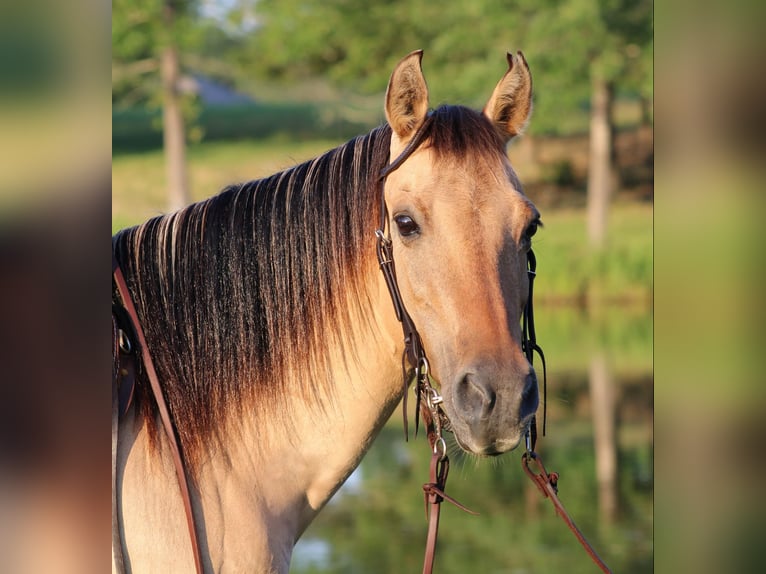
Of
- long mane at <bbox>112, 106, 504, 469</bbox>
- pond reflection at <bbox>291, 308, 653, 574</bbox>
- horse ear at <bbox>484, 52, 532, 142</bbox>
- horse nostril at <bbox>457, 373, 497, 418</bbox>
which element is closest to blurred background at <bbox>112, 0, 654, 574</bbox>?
pond reflection at <bbox>291, 308, 653, 574</bbox>

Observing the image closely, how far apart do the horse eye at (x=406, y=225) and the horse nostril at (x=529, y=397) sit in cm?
42

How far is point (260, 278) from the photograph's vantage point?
7.29 ft

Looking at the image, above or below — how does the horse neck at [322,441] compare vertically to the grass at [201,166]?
below

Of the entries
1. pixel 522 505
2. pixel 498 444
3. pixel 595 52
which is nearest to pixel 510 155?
pixel 595 52

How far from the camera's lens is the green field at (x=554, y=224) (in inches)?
608

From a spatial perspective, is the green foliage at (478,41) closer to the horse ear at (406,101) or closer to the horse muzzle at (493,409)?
the horse ear at (406,101)

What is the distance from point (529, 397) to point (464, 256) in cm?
33

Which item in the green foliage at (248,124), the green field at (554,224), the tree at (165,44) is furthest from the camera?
the green foliage at (248,124)

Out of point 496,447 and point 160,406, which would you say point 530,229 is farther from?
point 160,406

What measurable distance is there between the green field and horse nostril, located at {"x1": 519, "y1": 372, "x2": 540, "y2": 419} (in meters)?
8.27

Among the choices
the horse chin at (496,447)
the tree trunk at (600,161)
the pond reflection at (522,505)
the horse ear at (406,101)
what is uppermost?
the tree trunk at (600,161)

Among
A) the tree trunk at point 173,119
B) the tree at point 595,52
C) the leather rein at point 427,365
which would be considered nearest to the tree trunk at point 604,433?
the tree at point 595,52

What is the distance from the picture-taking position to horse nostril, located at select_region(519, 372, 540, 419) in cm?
195
